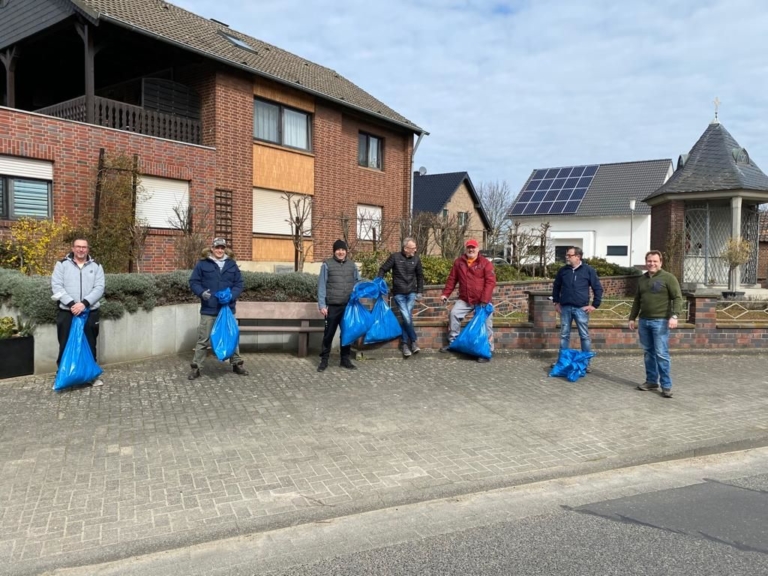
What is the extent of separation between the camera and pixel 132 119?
14008 mm

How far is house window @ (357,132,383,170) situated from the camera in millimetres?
20672

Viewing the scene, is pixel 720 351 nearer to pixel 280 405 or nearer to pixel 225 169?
pixel 280 405

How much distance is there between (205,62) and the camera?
15484mm

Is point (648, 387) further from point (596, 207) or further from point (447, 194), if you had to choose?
point (447, 194)

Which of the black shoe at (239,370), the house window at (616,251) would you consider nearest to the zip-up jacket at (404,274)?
the black shoe at (239,370)

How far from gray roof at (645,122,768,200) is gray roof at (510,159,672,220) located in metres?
19.1

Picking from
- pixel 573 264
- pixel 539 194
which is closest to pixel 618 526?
pixel 573 264

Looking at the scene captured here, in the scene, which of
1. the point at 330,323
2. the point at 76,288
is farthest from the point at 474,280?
the point at 76,288

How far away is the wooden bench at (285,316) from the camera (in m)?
8.43

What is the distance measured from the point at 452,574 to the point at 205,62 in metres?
15.3

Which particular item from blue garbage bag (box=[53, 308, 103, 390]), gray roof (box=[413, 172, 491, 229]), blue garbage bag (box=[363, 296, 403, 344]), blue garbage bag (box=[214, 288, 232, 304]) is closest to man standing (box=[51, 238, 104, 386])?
blue garbage bag (box=[53, 308, 103, 390])

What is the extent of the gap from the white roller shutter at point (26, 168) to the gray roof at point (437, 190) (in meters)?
29.0

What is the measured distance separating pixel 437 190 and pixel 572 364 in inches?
1391

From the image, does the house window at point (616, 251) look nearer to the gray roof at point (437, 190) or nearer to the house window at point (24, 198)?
the gray roof at point (437, 190)
